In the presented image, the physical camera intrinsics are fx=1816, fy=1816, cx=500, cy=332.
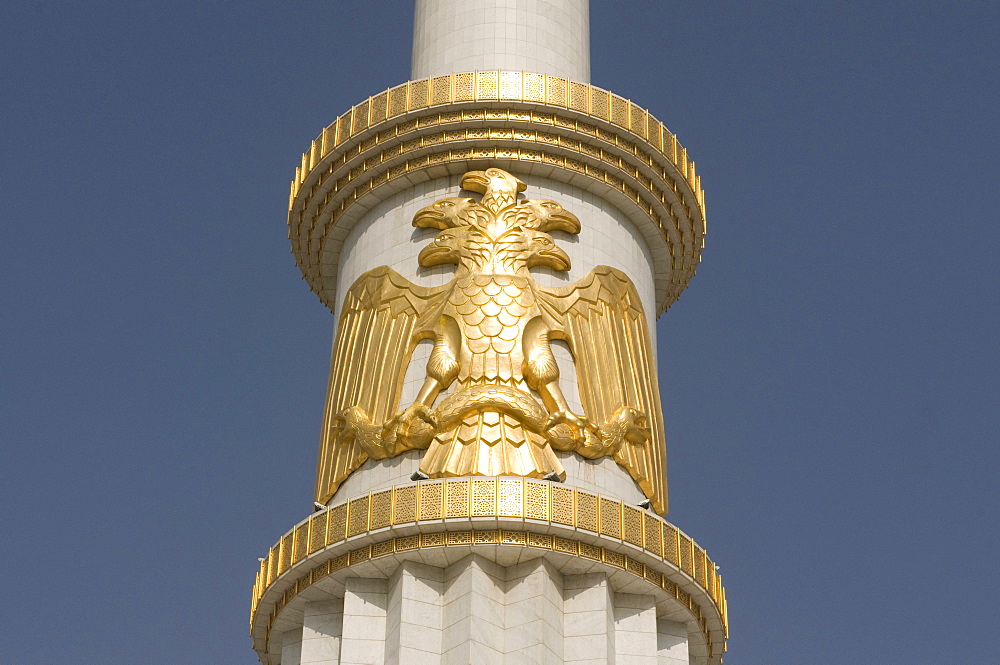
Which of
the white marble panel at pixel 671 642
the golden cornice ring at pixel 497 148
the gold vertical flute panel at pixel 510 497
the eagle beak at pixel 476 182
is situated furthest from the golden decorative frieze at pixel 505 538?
the golden cornice ring at pixel 497 148

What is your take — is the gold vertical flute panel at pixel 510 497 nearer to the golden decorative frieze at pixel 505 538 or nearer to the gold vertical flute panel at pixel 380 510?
the golden decorative frieze at pixel 505 538

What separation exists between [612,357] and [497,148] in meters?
3.35

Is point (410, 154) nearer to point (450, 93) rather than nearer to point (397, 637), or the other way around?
point (450, 93)

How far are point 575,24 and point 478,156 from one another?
3858 mm

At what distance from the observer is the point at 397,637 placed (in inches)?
805

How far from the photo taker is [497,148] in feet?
79.7

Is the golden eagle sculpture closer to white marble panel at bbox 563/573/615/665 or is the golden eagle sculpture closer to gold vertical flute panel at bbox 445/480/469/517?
gold vertical flute panel at bbox 445/480/469/517

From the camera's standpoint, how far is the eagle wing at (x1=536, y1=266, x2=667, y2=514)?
22.6 metres

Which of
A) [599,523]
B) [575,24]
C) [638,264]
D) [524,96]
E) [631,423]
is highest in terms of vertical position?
[575,24]

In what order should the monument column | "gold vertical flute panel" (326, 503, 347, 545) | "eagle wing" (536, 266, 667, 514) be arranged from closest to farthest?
the monument column < "gold vertical flute panel" (326, 503, 347, 545) < "eagle wing" (536, 266, 667, 514)

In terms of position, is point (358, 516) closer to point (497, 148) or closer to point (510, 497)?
point (510, 497)

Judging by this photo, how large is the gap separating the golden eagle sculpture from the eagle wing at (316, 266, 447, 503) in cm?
2

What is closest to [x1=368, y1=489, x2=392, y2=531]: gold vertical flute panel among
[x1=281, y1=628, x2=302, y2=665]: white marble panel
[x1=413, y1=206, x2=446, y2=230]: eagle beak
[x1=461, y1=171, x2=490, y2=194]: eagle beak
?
[x1=281, y1=628, x2=302, y2=665]: white marble panel

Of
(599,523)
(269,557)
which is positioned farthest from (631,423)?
(269,557)
